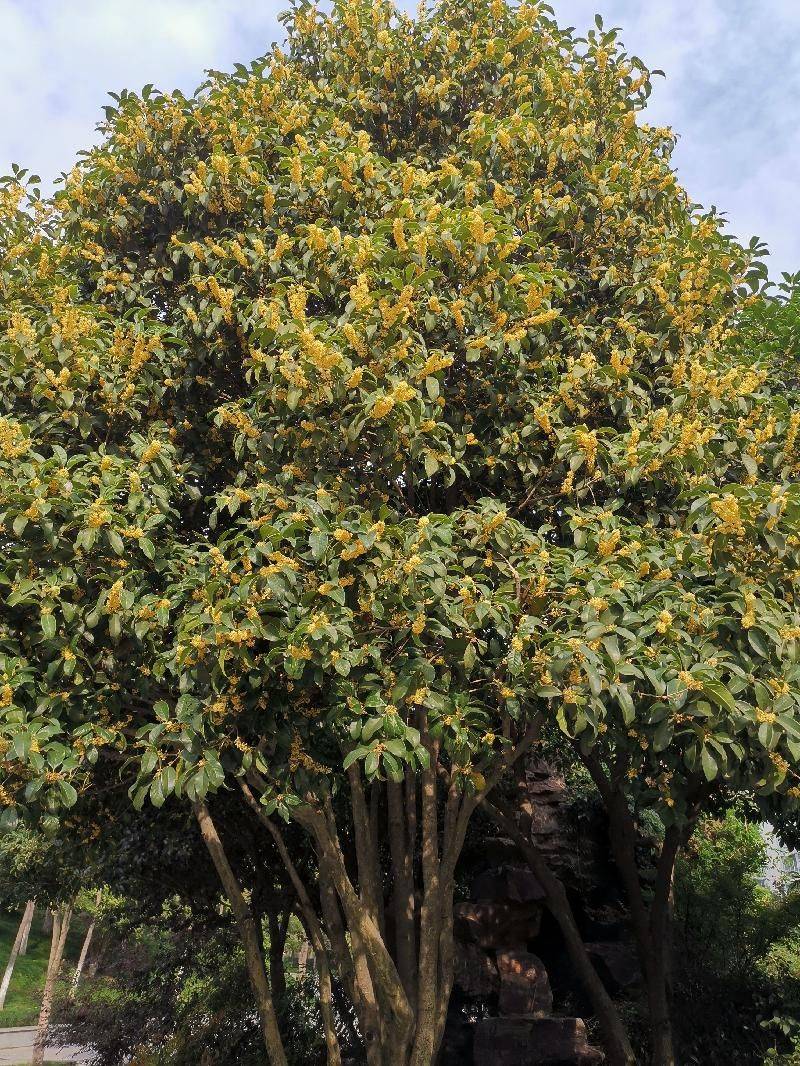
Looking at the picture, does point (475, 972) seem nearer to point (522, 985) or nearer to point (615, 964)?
point (522, 985)

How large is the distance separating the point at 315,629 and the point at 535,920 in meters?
7.62

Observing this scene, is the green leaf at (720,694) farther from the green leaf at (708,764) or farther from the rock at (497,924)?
the rock at (497,924)

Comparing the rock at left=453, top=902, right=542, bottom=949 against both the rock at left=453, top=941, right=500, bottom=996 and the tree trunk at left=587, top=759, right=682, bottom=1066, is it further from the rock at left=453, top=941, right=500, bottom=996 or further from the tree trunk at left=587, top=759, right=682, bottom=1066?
the tree trunk at left=587, top=759, right=682, bottom=1066

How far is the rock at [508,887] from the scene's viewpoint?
9859 millimetres

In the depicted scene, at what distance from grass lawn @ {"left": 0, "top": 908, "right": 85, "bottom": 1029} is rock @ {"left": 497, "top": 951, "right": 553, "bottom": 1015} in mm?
18131

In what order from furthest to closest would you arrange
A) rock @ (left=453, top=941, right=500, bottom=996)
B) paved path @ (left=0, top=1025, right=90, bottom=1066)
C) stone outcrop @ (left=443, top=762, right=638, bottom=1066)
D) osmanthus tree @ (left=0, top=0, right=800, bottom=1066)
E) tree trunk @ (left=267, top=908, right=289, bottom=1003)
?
paved path @ (left=0, top=1025, right=90, bottom=1066) → rock @ (left=453, top=941, right=500, bottom=996) → tree trunk @ (left=267, top=908, right=289, bottom=1003) → stone outcrop @ (left=443, top=762, right=638, bottom=1066) → osmanthus tree @ (left=0, top=0, right=800, bottom=1066)

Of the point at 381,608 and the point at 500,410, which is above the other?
the point at 500,410

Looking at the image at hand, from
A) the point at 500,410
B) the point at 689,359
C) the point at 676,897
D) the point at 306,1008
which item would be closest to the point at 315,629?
the point at 500,410

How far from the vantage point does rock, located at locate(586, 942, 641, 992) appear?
9789 mm

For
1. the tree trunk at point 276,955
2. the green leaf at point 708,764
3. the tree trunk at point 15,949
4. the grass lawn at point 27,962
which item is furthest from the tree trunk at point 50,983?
the green leaf at point 708,764

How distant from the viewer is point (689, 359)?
579 cm

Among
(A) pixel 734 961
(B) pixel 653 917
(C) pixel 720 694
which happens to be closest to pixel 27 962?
(A) pixel 734 961

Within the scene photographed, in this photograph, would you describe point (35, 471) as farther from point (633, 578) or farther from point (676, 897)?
point (676, 897)

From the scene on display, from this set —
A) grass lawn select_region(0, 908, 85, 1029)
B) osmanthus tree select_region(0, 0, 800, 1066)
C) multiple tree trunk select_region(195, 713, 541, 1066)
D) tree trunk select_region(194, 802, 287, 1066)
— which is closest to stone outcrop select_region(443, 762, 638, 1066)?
multiple tree trunk select_region(195, 713, 541, 1066)
